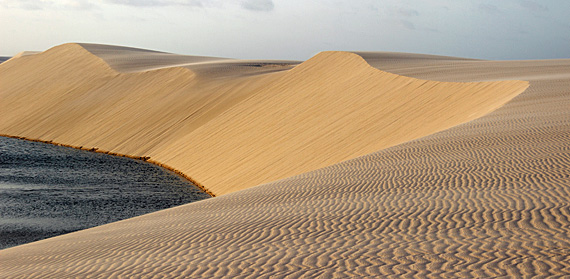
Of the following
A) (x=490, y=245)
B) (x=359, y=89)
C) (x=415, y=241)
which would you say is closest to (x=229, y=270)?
(x=415, y=241)

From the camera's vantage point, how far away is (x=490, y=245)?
5559 mm

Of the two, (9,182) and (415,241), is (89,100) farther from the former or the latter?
(415,241)

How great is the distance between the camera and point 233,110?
29.0m

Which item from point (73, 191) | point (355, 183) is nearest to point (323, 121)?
point (73, 191)

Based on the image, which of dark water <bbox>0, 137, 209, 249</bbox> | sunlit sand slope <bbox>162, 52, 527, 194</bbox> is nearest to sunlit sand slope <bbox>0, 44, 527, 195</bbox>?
sunlit sand slope <bbox>162, 52, 527, 194</bbox>

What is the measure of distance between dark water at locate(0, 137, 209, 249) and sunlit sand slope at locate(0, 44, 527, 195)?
1.57 m

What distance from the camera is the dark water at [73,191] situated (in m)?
14.6

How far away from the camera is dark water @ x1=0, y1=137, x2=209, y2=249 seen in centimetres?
1456

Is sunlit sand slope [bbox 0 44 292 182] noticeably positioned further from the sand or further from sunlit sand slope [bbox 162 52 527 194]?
sunlit sand slope [bbox 162 52 527 194]

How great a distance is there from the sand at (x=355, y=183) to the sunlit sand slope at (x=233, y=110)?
11cm

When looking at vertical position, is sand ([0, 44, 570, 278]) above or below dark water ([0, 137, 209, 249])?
above

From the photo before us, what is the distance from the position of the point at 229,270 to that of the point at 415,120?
14.7 m

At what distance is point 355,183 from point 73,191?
11.3 metres

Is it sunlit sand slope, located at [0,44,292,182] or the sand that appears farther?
sunlit sand slope, located at [0,44,292,182]
